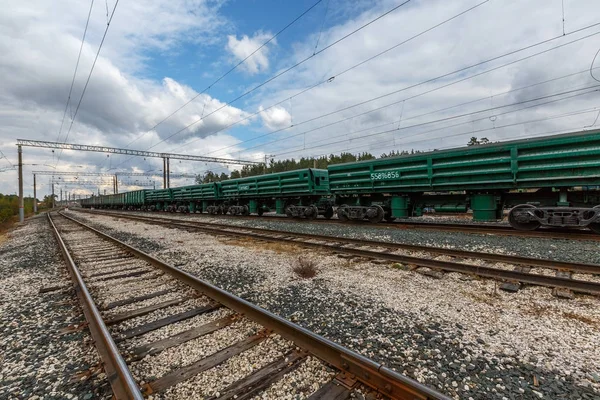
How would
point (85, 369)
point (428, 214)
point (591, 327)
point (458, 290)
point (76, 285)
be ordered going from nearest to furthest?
1. point (85, 369)
2. point (591, 327)
3. point (458, 290)
4. point (76, 285)
5. point (428, 214)

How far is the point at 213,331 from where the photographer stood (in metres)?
3.25

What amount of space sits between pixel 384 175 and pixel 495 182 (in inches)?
143

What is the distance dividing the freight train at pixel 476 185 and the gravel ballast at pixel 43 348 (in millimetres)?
9837

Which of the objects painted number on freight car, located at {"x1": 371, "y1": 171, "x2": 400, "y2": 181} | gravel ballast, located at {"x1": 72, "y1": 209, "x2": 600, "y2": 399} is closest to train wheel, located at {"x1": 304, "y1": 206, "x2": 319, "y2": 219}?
painted number on freight car, located at {"x1": 371, "y1": 171, "x2": 400, "y2": 181}

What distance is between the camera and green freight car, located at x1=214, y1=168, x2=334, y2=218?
14477mm

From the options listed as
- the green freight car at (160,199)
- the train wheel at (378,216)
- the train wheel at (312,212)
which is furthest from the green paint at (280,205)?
the green freight car at (160,199)

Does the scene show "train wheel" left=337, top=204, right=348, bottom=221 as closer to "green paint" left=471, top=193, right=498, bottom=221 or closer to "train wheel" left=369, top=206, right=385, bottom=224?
"train wheel" left=369, top=206, right=385, bottom=224

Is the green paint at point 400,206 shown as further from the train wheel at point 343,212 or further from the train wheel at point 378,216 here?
the train wheel at point 343,212

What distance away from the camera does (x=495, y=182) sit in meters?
8.59

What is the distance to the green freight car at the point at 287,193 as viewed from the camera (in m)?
14.5

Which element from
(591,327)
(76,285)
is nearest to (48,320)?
(76,285)

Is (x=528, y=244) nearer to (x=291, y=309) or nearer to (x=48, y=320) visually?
(x=291, y=309)

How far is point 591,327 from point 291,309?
3330 millimetres

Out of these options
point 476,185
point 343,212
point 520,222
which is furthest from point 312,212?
point 520,222
